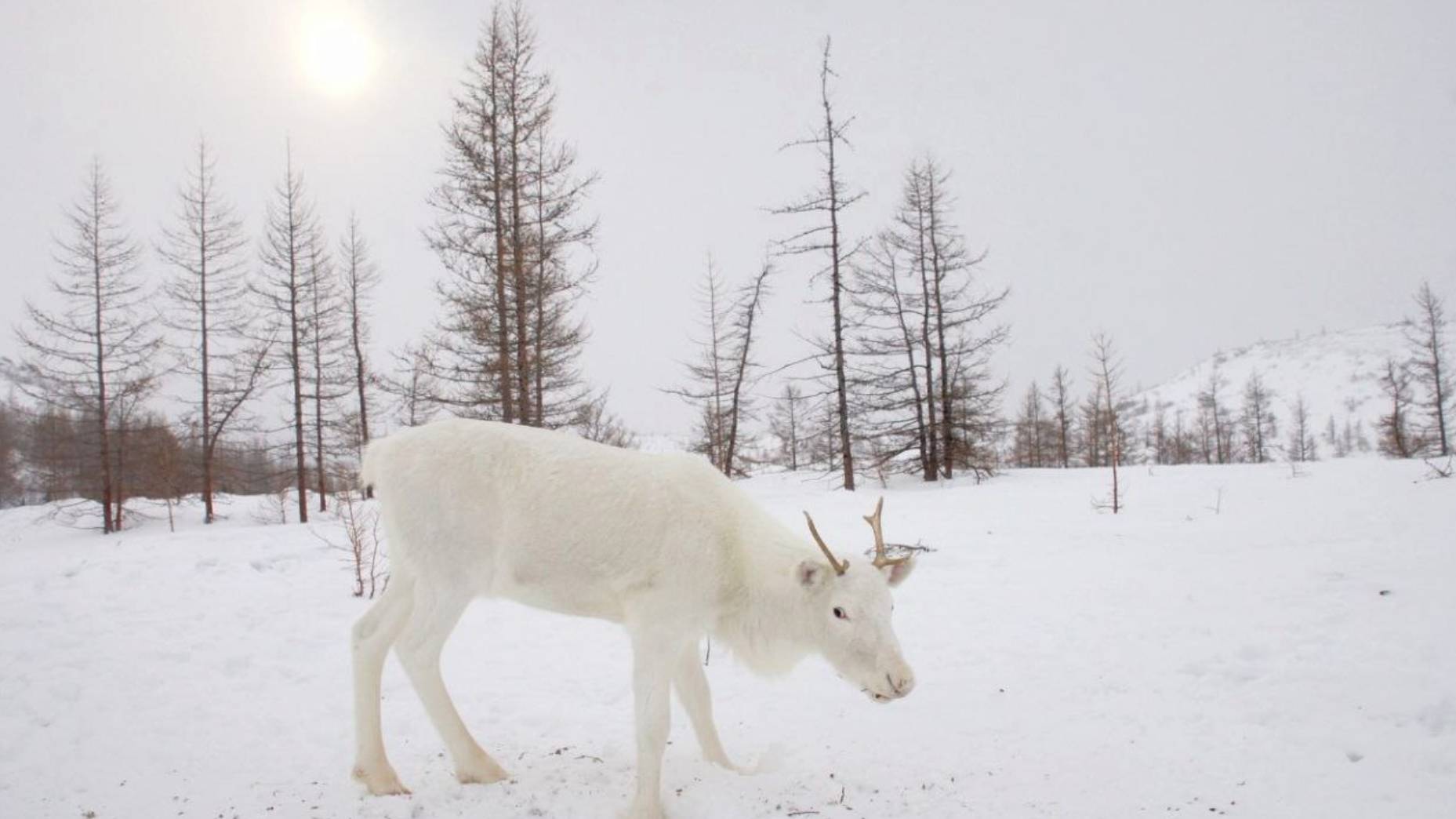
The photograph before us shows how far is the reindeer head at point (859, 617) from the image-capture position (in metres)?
3.66

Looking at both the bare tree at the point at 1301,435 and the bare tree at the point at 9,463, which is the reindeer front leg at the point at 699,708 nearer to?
the bare tree at the point at 1301,435

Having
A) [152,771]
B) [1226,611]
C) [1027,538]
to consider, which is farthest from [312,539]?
[1226,611]

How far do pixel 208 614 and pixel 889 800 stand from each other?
7494 mm

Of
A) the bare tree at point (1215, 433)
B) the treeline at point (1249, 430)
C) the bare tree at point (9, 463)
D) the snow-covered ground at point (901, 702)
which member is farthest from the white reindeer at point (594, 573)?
the bare tree at point (1215, 433)

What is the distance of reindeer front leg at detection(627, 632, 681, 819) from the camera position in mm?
3762

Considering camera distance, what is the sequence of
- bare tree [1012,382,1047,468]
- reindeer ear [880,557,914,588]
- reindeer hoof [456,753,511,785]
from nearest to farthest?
1. reindeer ear [880,557,914,588]
2. reindeer hoof [456,753,511,785]
3. bare tree [1012,382,1047,468]

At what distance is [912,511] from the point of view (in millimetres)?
14773

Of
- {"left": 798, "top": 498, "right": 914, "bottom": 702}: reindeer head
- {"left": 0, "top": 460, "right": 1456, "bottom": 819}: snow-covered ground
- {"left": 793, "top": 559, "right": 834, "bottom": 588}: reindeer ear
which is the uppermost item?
{"left": 793, "top": 559, "right": 834, "bottom": 588}: reindeer ear

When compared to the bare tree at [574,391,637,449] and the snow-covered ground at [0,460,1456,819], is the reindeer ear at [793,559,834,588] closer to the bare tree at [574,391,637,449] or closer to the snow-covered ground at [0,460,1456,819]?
the snow-covered ground at [0,460,1456,819]

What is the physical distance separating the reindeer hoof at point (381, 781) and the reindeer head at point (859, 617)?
2.66 m

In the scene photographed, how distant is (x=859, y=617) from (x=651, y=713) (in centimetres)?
129

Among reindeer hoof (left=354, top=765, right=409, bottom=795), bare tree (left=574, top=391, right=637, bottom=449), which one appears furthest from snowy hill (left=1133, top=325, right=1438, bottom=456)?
reindeer hoof (left=354, top=765, right=409, bottom=795)

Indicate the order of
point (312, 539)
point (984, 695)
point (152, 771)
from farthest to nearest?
point (312, 539)
point (984, 695)
point (152, 771)

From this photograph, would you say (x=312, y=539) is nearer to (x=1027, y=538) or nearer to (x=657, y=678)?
(x=657, y=678)
